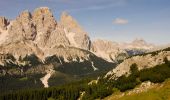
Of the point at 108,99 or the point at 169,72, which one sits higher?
the point at 169,72

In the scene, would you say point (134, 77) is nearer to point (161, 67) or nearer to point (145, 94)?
point (161, 67)

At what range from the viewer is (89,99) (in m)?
193

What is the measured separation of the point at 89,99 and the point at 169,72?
49.3 meters

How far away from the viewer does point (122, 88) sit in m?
177

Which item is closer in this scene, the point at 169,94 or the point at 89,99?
the point at 169,94

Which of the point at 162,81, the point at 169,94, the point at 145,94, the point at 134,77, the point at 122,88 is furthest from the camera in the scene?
the point at 134,77

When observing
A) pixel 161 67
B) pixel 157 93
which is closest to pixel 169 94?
pixel 157 93

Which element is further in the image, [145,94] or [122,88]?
[122,88]

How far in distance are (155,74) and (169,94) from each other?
42.4 m

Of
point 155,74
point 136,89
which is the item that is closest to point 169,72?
point 155,74

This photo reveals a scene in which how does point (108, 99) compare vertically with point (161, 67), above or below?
below

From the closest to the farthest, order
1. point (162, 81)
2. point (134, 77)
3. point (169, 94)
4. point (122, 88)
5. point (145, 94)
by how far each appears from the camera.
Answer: point (169, 94), point (145, 94), point (162, 81), point (122, 88), point (134, 77)

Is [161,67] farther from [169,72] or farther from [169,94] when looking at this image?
[169,94]

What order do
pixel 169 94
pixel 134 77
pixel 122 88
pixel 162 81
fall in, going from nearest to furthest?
1. pixel 169 94
2. pixel 162 81
3. pixel 122 88
4. pixel 134 77
